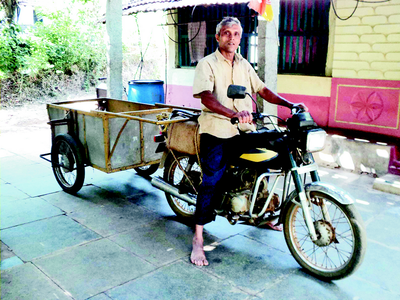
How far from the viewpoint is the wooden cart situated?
15.2ft

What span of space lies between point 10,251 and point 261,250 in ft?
7.79

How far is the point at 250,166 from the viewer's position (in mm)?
3400

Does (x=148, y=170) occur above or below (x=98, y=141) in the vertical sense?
below

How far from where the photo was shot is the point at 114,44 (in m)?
7.90

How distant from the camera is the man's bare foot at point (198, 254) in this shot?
3.43 metres

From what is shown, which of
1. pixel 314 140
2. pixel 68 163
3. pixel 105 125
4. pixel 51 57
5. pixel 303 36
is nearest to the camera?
pixel 314 140

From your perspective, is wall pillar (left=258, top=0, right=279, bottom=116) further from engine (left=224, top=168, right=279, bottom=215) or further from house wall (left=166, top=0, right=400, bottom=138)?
engine (left=224, top=168, right=279, bottom=215)

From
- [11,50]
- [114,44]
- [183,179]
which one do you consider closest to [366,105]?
[183,179]

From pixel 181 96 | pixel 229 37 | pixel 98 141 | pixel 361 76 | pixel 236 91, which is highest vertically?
pixel 229 37

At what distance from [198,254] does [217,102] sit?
138 centimetres

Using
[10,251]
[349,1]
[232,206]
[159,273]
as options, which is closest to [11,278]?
[10,251]

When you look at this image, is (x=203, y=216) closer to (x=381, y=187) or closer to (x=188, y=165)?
(x=188, y=165)

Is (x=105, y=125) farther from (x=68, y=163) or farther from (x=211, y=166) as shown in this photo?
(x=211, y=166)

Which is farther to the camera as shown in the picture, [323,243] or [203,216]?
[203,216]
